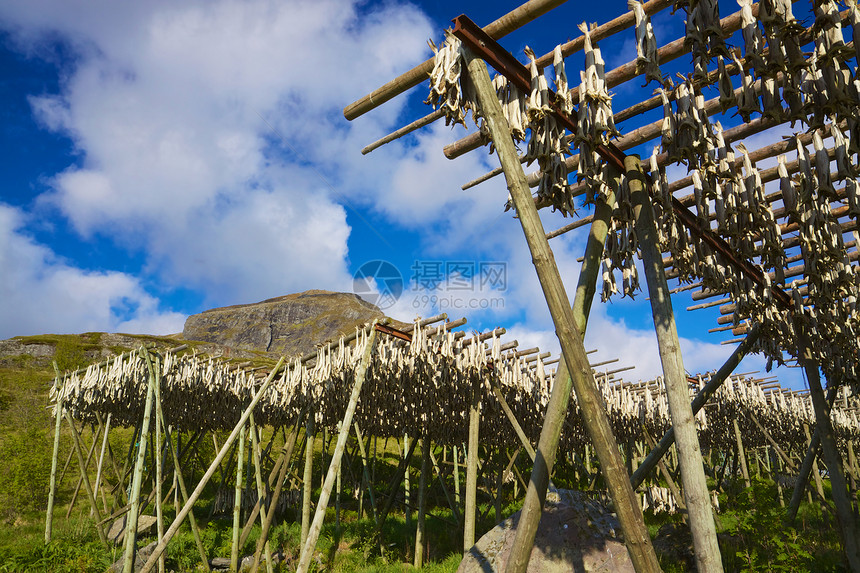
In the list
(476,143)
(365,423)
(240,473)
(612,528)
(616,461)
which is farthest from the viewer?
(365,423)

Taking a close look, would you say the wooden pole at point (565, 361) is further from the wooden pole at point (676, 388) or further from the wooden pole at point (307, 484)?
the wooden pole at point (307, 484)

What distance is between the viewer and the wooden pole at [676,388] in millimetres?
3049

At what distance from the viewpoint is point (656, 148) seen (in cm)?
387

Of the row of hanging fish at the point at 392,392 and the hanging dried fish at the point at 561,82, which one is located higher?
the hanging dried fish at the point at 561,82

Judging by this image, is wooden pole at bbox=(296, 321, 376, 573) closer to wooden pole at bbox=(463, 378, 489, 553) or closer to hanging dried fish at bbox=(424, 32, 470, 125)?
wooden pole at bbox=(463, 378, 489, 553)

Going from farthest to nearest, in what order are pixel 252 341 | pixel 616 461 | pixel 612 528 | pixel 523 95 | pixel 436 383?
pixel 252 341
pixel 436 383
pixel 612 528
pixel 523 95
pixel 616 461

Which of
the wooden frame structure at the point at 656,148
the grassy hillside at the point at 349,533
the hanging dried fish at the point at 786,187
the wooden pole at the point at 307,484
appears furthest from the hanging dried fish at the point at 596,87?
the wooden pole at the point at 307,484

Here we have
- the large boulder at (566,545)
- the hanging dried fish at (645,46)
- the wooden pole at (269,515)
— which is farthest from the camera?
the wooden pole at (269,515)

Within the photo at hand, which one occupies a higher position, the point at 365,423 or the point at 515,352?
the point at 515,352

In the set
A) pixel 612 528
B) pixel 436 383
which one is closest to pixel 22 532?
pixel 436 383

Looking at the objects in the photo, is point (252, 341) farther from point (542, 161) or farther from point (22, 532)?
point (542, 161)

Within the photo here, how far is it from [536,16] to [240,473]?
9.22 metres

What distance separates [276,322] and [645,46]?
564 ft

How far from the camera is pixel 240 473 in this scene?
30.3ft
